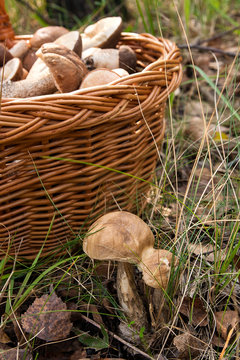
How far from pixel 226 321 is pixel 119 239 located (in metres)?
0.44

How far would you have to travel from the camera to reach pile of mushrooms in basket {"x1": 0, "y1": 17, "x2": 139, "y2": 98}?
128 centimetres

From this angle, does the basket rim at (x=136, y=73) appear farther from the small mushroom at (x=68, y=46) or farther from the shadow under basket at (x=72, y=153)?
the small mushroom at (x=68, y=46)

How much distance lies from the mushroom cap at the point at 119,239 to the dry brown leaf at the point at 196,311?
0.84 ft

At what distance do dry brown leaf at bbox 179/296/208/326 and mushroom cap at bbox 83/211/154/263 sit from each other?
10.1 inches

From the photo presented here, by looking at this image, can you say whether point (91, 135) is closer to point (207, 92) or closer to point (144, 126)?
point (144, 126)

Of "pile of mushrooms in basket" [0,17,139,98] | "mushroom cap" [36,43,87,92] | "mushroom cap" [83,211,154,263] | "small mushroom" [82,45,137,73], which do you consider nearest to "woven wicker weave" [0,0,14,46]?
"pile of mushrooms in basket" [0,17,139,98]

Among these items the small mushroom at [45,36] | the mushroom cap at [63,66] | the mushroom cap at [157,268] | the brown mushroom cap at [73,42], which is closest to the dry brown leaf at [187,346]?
the mushroom cap at [157,268]

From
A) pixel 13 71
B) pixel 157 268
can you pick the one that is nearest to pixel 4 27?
pixel 13 71

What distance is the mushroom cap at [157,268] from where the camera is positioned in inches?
37.8

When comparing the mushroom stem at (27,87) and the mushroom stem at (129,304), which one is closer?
the mushroom stem at (129,304)

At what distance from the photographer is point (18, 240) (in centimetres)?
128

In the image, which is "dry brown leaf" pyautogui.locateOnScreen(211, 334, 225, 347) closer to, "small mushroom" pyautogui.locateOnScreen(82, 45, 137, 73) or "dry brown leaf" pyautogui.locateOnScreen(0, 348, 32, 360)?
"dry brown leaf" pyautogui.locateOnScreen(0, 348, 32, 360)

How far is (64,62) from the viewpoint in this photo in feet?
4.13

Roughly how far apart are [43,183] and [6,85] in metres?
0.44
